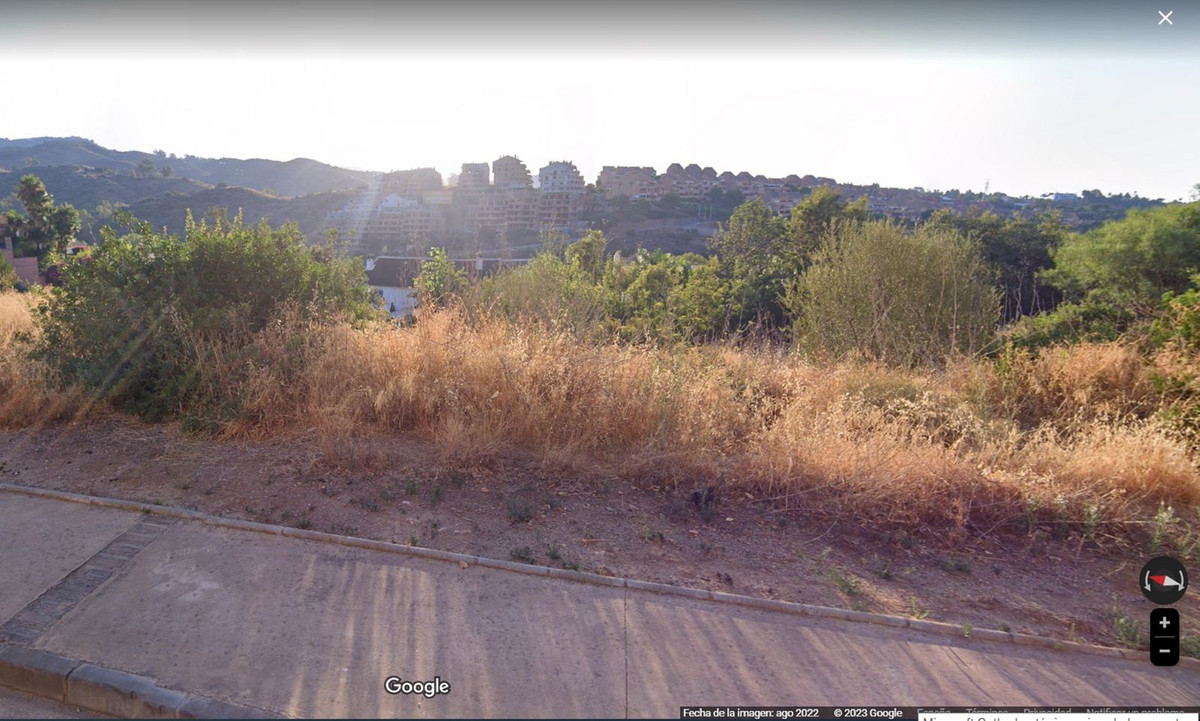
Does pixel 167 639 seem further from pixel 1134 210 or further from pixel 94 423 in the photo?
pixel 1134 210

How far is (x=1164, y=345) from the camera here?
20.8ft

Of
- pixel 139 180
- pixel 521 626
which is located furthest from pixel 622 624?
pixel 139 180

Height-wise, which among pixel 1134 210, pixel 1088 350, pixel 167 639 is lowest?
pixel 167 639

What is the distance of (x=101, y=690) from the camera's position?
254 centimetres

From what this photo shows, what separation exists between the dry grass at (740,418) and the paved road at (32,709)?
2044 millimetres

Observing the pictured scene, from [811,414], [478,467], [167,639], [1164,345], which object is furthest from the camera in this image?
[1164,345]

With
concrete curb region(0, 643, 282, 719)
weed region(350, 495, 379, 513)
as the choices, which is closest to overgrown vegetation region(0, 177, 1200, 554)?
weed region(350, 495, 379, 513)

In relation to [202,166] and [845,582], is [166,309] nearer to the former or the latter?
[845,582]

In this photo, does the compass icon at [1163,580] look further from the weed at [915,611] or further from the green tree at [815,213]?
the green tree at [815,213]

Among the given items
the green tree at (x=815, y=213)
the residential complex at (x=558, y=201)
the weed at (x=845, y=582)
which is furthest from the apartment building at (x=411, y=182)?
the weed at (x=845, y=582)

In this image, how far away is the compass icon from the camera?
3.30 meters

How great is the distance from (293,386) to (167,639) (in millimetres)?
2814

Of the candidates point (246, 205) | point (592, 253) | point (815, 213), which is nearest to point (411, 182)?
point (246, 205)

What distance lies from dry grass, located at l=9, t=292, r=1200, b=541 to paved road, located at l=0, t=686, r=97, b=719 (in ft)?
6.71
